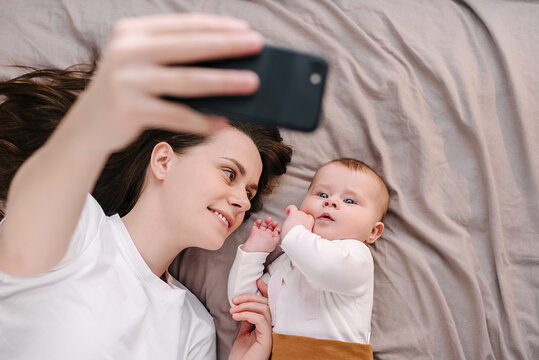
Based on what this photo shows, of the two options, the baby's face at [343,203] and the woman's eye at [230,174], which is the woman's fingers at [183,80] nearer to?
the woman's eye at [230,174]

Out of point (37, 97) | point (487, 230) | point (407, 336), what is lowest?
point (407, 336)

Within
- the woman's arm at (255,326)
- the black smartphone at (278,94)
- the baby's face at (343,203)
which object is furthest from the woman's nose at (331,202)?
the black smartphone at (278,94)

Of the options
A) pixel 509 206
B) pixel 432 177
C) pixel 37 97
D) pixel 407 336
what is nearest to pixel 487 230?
pixel 509 206

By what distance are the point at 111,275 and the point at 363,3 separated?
3.86 feet

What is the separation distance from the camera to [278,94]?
662 millimetres

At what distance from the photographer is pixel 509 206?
1398 mm

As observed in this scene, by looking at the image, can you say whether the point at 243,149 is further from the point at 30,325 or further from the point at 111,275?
the point at 30,325

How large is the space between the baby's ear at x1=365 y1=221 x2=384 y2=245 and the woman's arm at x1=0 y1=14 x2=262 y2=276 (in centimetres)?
90

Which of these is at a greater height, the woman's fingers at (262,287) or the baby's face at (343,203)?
the baby's face at (343,203)

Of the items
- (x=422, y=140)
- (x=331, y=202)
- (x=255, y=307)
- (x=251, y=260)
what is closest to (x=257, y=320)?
(x=255, y=307)

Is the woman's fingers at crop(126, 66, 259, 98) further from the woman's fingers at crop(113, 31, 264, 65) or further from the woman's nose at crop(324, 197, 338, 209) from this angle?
the woman's nose at crop(324, 197, 338, 209)

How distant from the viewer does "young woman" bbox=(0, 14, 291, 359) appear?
54 centimetres

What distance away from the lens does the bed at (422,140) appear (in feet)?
4.40

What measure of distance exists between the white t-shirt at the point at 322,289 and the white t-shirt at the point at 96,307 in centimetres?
23
